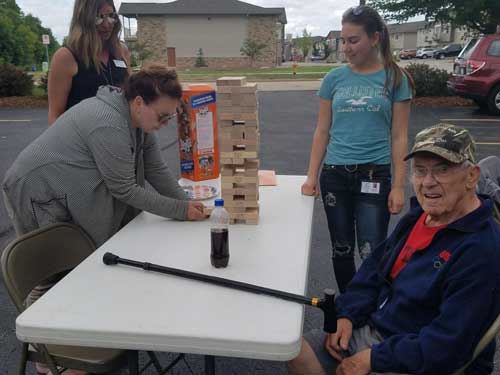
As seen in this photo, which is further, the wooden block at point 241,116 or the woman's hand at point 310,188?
the woman's hand at point 310,188

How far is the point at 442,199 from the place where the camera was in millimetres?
1616

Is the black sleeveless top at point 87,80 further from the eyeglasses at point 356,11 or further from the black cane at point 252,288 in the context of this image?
the eyeglasses at point 356,11

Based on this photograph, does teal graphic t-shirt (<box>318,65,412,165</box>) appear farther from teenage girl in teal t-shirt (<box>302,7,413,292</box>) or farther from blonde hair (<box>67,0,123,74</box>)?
blonde hair (<box>67,0,123,74</box>)

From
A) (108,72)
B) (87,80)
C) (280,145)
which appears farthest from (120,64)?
(280,145)

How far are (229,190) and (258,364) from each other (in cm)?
110

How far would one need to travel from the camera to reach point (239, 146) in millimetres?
2170

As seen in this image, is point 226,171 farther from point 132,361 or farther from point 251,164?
point 132,361

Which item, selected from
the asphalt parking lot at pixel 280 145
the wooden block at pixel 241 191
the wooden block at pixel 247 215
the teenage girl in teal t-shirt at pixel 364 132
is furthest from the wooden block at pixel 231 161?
the asphalt parking lot at pixel 280 145

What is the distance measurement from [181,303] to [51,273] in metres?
0.83

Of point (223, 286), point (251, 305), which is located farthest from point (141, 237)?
point (251, 305)

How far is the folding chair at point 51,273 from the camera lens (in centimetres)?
Result: 178

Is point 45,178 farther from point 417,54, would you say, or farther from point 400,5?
point 417,54

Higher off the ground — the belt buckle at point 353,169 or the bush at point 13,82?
the bush at point 13,82

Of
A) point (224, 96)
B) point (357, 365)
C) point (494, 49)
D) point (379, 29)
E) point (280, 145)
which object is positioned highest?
point (494, 49)
